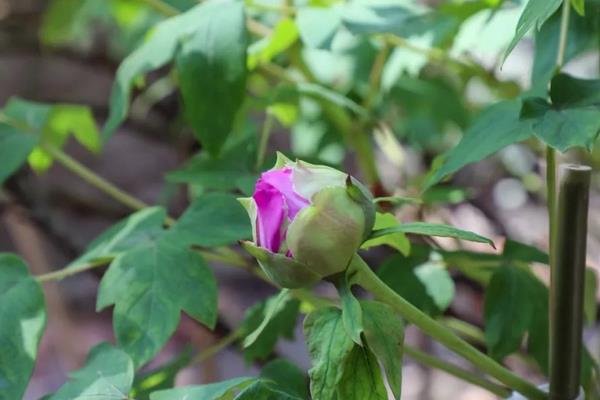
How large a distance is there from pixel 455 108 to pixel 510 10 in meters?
0.30

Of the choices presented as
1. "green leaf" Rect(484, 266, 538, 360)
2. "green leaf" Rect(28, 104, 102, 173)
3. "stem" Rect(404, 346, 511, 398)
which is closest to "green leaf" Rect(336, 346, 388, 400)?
"stem" Rect(404, 346, 511, 398)

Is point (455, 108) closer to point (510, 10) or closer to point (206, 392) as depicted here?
point (510, 10)

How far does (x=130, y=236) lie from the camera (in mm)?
530

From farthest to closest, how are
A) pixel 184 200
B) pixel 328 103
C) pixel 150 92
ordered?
pixel 184 200 → pixel 150 92 → pixel 328 103

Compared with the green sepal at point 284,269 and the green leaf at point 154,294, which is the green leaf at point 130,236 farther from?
the green sepal at point 284,269

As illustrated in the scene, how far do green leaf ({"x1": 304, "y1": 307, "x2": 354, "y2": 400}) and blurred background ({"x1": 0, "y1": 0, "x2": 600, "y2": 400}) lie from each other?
0.25 meters

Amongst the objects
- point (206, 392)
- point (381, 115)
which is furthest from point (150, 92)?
point (206, 392)

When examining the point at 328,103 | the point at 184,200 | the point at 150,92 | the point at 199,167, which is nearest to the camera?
the point at 199,167

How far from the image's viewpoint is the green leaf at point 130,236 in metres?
0.52

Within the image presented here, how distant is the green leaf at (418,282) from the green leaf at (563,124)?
0.18 metres

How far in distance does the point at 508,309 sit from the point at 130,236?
24 cm

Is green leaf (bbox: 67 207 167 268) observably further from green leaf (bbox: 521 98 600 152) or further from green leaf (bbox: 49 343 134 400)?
green leaf (bbox: 521 98 600 152)

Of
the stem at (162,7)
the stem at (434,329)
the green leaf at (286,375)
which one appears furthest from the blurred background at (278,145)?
the stem at (434,329)

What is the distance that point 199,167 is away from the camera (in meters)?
0.61
